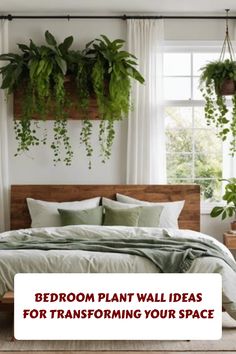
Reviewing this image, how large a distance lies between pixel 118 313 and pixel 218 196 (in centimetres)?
306

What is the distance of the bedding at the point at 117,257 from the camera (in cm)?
426

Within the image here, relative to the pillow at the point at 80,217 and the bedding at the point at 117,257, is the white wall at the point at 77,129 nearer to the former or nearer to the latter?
the pillow at the point at 80,217

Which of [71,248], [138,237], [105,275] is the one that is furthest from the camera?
[138,237]

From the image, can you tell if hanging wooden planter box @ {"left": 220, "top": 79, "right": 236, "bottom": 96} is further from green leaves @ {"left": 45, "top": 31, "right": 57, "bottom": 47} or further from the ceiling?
green leaves @ {"left": 45, "top": 31, "right": 57, "bottom": 47}

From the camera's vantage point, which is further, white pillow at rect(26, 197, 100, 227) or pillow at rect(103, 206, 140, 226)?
white pillow at rect(26, 197, 100, 227)

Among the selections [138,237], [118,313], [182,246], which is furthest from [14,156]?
[118,313]

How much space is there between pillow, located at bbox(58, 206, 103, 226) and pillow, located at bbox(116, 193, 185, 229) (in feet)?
1.46

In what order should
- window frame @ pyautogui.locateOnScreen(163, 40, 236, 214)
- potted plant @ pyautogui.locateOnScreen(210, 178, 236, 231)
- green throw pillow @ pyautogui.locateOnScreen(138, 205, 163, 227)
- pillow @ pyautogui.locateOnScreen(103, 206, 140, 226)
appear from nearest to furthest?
pillow @ pyautogui.locateOnScreen(103, 206, 140, 226) < green throw pillow @ pyautogui.locateOnScreen(138, 205, 163, 227) < potted plant @ pyautogui.locateOnScreen(210, 178, 236, 231) < window frame @ pyautogui.locateOnScreen(163, 40, 236, 214)

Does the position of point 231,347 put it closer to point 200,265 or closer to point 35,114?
point 200,265

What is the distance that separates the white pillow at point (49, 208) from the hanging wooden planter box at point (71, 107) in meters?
0.87

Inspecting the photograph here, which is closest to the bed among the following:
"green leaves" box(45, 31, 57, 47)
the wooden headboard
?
the wooden headboard

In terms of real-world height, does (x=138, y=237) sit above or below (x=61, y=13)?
below

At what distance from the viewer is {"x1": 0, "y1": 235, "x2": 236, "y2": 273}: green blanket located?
4.31m

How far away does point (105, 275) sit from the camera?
4.09 m
